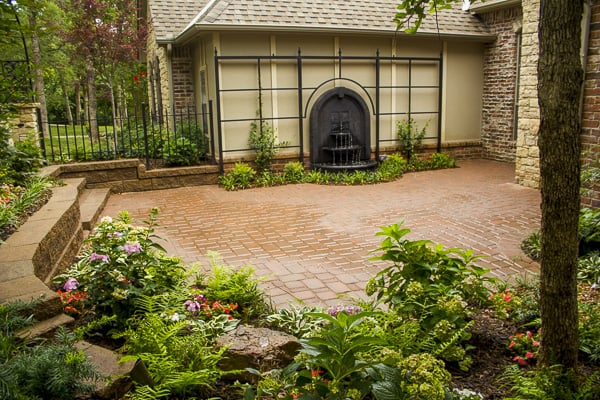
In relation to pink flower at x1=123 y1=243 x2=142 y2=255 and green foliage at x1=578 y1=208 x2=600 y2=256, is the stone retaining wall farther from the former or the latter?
green foliage at x1=578 y1=208 x2=600 y2=256

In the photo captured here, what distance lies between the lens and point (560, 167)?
85.0 inches

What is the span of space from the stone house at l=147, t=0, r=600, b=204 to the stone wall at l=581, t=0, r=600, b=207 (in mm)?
2678

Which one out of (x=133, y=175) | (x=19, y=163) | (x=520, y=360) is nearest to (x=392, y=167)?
(x=133, y=175)

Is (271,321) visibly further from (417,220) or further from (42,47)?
(42,47)

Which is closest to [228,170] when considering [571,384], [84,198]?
[84,198]

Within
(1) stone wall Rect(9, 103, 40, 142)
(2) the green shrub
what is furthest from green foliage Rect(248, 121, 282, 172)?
(1) stone wall Rect(9, 103, 40, 142)

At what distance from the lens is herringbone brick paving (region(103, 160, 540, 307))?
191 inches

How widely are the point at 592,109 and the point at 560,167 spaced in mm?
4476

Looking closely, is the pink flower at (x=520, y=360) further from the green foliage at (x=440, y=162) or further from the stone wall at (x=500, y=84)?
the stone wall at (x=500, y=84)

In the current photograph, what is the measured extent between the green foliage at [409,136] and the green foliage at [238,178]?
3789 millimetres

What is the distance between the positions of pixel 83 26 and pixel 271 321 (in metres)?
11.8

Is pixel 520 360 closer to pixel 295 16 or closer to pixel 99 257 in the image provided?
pixel 99 257

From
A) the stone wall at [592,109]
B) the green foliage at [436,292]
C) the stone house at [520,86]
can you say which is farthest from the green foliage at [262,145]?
the green foliage at [436,292]

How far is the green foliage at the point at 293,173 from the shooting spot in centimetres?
997
